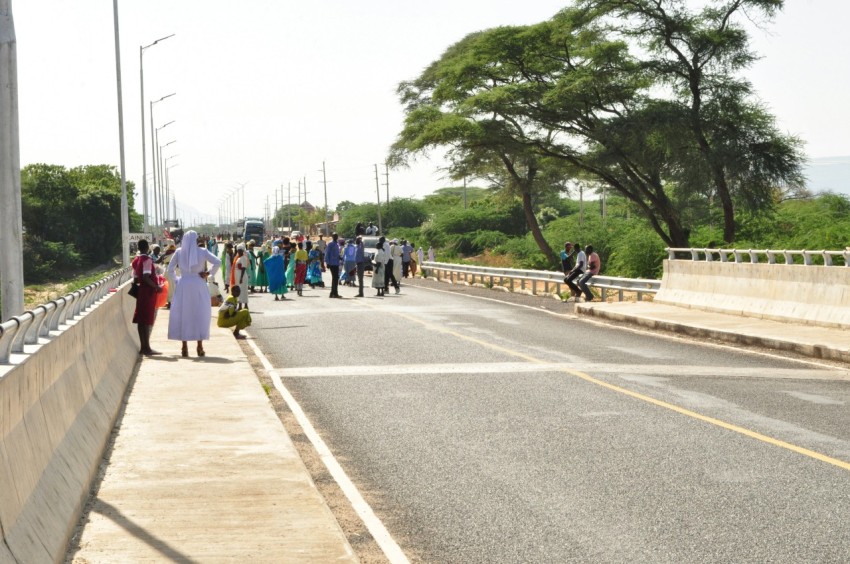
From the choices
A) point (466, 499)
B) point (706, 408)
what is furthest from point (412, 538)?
point (706, 408)

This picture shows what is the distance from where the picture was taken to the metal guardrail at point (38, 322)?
245 inches

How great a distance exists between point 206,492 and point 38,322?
1570 mm

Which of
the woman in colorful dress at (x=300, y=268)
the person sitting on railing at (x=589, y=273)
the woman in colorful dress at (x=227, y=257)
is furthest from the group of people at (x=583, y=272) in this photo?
the woman in colorful dress at (x=227, y=257)

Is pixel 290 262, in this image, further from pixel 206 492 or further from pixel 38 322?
pixel 38 322

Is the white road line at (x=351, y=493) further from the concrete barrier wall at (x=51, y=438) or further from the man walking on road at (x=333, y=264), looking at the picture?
the man walking on road at (x=333, y=264)

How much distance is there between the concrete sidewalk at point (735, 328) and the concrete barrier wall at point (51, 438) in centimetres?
1015

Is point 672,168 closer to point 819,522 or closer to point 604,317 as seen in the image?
point 604,317

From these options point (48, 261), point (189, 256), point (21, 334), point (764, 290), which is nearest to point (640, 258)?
point (764, 290)

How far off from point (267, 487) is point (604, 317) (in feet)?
58.3

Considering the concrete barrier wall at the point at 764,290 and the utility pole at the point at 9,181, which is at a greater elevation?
the utility pole at the point at 9,181

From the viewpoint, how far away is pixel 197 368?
1558 cm

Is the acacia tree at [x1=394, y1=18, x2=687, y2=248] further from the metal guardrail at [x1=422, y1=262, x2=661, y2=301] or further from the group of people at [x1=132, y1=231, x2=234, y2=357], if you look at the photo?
the group of people at [x1=132, y1=231, x2=234, y2=357]

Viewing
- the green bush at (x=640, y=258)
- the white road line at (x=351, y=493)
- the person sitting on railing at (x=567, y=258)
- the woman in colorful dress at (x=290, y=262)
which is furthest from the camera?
the green bush at (x=640, y=258)

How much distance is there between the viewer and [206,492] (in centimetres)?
805
